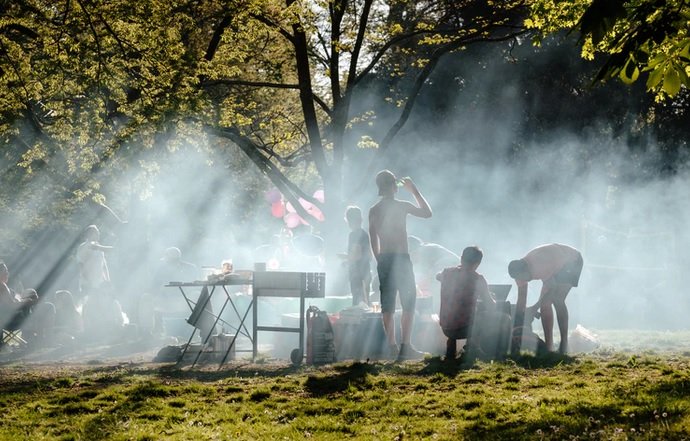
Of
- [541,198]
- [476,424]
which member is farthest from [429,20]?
[476,424]

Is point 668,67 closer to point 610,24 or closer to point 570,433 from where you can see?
point 610,24

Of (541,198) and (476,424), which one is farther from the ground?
(541,198)

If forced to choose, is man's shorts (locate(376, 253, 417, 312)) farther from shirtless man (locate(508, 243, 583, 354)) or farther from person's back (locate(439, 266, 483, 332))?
shirtless man (locate(508, 243, 583, 354))

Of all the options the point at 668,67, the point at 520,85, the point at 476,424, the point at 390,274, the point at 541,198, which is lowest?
the point at 476,424

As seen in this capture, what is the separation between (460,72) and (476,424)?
23.0 metres

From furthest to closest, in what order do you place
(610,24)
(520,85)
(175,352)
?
(520,85), (175,352), (610,24)

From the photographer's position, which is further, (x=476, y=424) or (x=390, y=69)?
(x=390, y=69)

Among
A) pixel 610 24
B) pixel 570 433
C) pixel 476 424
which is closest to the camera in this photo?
pixel 610 24

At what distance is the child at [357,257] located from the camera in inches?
537

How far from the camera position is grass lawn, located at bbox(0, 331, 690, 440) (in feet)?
19.9

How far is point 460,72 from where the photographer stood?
28219mm

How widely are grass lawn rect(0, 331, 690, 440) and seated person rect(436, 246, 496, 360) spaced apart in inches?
20.3

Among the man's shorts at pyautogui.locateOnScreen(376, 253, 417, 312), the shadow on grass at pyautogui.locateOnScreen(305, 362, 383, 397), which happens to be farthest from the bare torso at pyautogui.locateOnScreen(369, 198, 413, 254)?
the shadow on grass at pyautogui.locateOnScreen(305, 362, 383, 397)

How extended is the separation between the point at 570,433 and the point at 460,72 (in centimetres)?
2354
